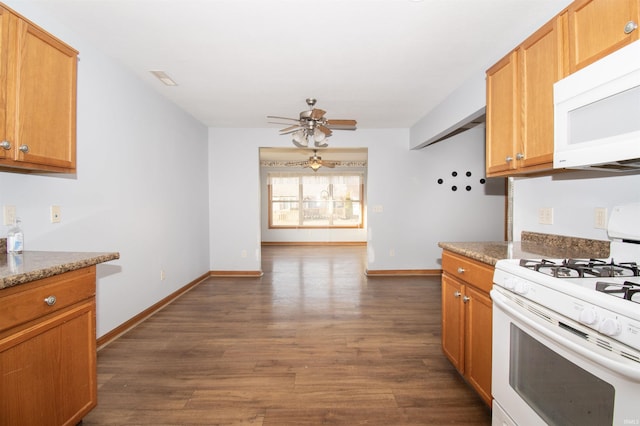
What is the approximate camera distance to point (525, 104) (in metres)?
1.84

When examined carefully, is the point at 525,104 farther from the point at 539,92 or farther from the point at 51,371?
the point at 51,371

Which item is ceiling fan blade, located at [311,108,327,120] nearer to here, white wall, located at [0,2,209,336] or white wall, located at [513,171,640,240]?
white wall, located at [0,2,209,336]

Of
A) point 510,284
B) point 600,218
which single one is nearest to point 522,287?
point 510,284

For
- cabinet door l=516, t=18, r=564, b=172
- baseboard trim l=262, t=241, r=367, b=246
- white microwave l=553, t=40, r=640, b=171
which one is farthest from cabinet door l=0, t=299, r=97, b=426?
baseboard trim l=262, t=241, r=367, b=246

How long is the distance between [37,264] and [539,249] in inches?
109

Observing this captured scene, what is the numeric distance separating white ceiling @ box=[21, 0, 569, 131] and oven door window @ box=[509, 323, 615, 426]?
205 centimetres

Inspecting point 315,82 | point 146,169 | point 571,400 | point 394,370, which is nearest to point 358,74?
point 315,82

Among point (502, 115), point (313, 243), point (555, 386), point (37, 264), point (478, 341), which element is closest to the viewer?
point (555, 386)

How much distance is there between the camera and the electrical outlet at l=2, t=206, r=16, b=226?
5.97 feet

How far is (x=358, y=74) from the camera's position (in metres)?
3.00

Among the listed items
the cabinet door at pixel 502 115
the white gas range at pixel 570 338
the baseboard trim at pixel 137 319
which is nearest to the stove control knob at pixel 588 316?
the white gas range at pixel 570 338

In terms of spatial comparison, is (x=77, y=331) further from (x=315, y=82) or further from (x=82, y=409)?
(x=315, y=82)

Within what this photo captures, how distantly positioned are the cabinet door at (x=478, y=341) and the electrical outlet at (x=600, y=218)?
0.78m

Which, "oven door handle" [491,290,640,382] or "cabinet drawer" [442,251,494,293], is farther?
"cabinet drawer" [442,251,494,293]
